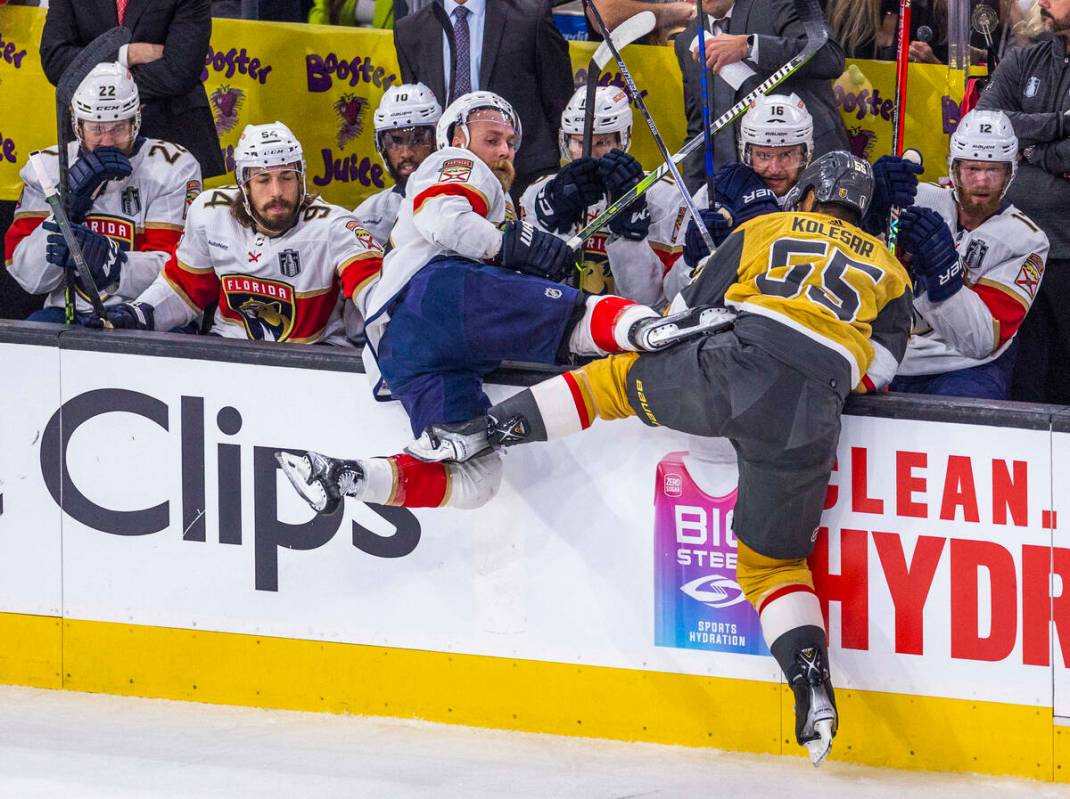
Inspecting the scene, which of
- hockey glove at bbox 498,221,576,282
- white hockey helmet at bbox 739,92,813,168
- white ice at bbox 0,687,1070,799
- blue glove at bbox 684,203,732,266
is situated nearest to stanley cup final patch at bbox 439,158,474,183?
hockey glove at bbox 498,221,576,282

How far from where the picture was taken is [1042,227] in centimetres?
525

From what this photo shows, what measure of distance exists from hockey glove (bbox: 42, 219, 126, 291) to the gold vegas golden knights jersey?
1755 mm

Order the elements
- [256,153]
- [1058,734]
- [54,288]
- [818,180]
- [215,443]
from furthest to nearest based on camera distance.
→ [54,288] < [256,153] < [215,443] < [818,180] < [1058,734]

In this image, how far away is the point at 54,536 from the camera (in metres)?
4.51

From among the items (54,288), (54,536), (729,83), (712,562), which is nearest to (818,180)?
(712,562)

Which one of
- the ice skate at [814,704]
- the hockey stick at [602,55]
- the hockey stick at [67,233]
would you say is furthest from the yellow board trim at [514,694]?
the hockey stick at [602,55]

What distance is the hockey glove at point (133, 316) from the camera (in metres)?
4.72

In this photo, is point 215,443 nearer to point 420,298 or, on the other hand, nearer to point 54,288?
point 420,298

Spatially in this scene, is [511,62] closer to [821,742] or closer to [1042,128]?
[1042,128]

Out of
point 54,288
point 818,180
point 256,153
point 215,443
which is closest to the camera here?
point 818,180

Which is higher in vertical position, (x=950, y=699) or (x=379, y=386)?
(x=379, y=386)

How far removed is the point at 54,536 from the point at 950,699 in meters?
2.16

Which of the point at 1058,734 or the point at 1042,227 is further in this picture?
the point at 1042,227

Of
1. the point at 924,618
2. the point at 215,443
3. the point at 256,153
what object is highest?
the point at 256,153
